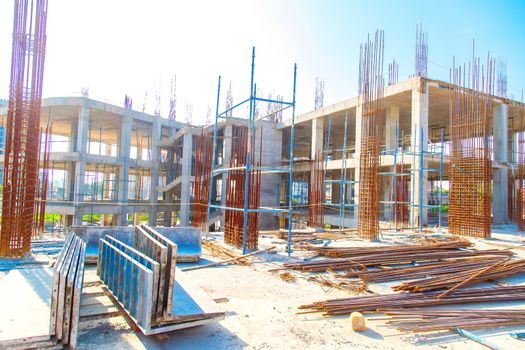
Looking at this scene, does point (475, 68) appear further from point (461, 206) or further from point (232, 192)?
point (232, 192)

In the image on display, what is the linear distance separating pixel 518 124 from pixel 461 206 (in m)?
13.4

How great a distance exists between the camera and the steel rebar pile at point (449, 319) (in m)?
4.09

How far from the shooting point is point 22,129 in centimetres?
716

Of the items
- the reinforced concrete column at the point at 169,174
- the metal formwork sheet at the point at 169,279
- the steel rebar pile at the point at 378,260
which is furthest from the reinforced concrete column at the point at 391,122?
the metal formwork sheet at the point at 169,279

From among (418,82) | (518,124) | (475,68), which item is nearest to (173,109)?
(418,82)

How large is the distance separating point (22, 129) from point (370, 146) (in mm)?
10068

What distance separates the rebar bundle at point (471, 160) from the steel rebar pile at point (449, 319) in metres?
9.88

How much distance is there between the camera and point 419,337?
3914 mm

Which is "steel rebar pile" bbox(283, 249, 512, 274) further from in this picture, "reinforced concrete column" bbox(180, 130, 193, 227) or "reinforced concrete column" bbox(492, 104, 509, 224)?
"reinforced concrete column" bbox(180, 130, 193, 227)

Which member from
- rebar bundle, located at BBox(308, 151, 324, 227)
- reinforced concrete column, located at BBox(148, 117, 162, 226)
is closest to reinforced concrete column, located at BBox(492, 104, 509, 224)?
rebar bundle, located at BBox(308, 151, 324, 227)

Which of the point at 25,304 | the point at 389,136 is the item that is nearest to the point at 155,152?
the point at 389,136

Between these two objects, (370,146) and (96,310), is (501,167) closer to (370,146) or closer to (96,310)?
(370,146)

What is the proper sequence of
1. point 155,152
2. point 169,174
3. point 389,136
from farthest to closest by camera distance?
1. point 169,174
2. point 155,152
3. point 389,136

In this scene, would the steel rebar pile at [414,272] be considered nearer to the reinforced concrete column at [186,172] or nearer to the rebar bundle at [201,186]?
the rebar bundle at [201,186]
